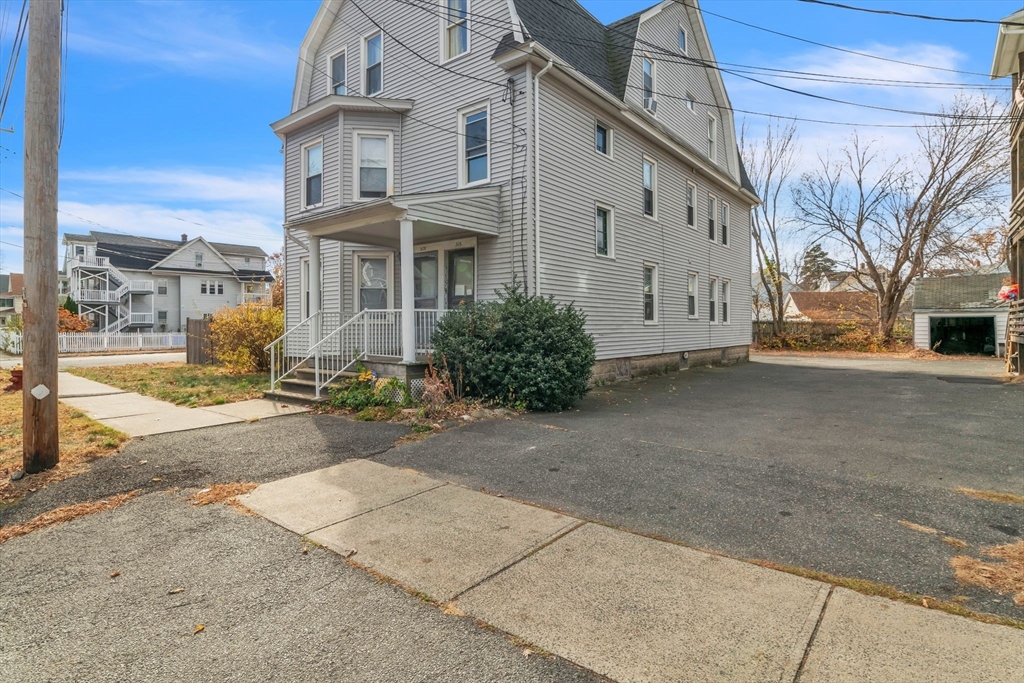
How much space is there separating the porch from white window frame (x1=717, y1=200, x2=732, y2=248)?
11.6 metres

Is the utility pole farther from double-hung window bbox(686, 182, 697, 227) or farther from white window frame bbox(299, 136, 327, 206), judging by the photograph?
double-hung window bbox(686, 182, 697, 227)

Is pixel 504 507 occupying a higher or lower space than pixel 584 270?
lower

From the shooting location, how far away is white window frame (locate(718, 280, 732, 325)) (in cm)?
1987

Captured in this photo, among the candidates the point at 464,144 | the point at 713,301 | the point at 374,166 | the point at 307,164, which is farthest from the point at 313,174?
the point at 713,301

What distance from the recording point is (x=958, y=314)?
80.5 feet

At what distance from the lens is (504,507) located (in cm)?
456

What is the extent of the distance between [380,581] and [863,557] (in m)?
3.14

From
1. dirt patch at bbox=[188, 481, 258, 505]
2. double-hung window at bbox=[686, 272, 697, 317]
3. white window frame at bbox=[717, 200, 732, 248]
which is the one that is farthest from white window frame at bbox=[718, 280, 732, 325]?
dirt patch at bbox=[188, 481, 258, 505]

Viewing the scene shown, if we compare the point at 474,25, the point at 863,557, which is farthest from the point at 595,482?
the point at 474,25

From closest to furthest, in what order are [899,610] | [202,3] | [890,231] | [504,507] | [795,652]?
[795,652] < [899,610] < [504,507] < [202,3] < [890,231]

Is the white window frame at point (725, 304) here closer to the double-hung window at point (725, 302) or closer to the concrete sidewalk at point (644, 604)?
the double-hung window at point (725, 302)

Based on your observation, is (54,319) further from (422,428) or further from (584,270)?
(584,270)

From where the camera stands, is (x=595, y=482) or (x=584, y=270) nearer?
(x=595, y=482)

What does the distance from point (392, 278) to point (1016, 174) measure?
17.1 metres
